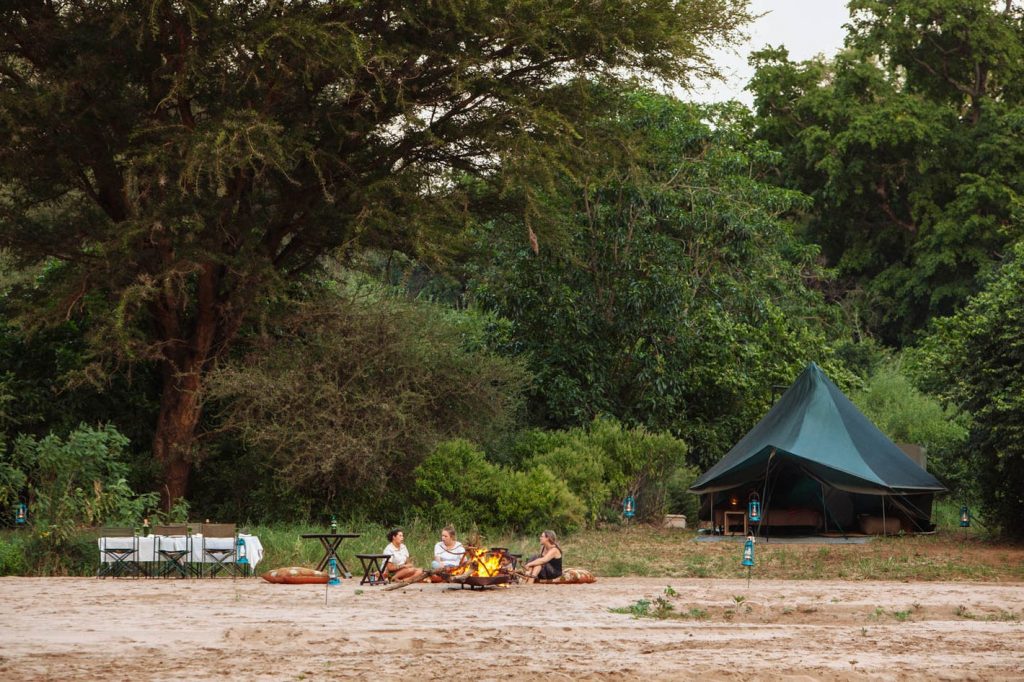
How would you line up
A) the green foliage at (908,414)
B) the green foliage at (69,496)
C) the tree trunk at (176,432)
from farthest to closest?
the green foliage at (908,414) → the tree trunk at (176,432) → the green foliage at (69,496)

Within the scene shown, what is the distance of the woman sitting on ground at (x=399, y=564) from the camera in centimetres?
1577

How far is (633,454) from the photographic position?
2452cm

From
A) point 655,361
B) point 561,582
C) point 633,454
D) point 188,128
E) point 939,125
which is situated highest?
point 939,125

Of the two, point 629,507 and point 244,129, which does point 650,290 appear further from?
point 244,129

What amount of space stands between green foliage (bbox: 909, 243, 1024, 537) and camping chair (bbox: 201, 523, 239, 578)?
11.2 meters

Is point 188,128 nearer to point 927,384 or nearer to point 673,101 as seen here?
point 673,101

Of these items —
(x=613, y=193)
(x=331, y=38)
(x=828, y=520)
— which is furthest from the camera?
(x=613, y=193)

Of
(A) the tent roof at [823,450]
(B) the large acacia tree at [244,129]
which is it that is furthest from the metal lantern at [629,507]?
(B) the large acacia tree at [244,129]

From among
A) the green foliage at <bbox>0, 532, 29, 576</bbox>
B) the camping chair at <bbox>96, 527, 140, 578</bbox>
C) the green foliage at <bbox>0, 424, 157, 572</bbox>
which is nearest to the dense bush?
the green foliage at <bbox>0, 424, 157, 572</bbox>

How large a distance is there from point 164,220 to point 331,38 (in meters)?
3.84

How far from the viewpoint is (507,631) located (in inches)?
454

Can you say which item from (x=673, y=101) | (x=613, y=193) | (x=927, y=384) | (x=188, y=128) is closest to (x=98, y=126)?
(x=188, y=128)

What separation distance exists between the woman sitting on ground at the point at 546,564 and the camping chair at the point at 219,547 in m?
3.65

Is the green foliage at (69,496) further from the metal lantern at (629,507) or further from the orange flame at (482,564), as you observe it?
the metal lantern at (629,507)
